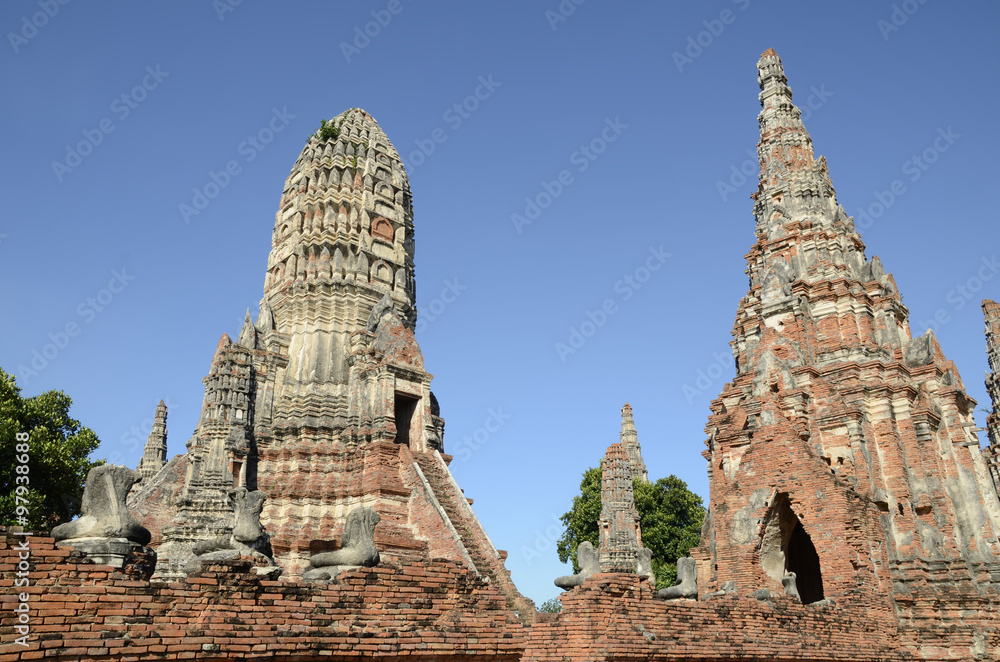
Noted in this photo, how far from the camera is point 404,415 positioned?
25.0 m

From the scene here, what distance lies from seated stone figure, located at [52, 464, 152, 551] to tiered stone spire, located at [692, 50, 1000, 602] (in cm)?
1285

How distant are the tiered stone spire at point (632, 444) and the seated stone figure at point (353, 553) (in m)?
37.3

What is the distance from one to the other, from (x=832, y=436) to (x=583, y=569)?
10914 mm

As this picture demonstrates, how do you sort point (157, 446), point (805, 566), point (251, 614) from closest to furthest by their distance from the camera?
point (251, 614)
point (805, 566)
point (157, 446)

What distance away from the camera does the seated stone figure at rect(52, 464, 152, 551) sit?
25.3 ft

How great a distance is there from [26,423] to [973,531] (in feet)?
86.3

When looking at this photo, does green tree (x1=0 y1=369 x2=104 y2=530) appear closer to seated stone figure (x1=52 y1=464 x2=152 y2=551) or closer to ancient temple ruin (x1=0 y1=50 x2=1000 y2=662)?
ancient temple ruin (x1=0 y1=50 x2=1000 y2=662)

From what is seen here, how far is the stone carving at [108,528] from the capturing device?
7.52 meters

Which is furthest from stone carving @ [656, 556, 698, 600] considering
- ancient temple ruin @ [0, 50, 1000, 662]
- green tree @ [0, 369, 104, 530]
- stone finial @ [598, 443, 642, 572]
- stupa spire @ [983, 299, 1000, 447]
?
stupa spire @ [983, 299, 1000, 447]

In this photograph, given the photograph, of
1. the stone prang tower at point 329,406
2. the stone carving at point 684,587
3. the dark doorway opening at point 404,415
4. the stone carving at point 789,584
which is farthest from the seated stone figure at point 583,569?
the dark doorway opening at point 404,415

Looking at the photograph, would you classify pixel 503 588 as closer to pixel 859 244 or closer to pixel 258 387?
pixel 258 387

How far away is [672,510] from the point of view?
140ft

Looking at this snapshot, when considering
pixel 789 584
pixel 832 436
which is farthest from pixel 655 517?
pixel 789 584

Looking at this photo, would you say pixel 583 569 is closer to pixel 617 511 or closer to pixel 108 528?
pixel 108 528
